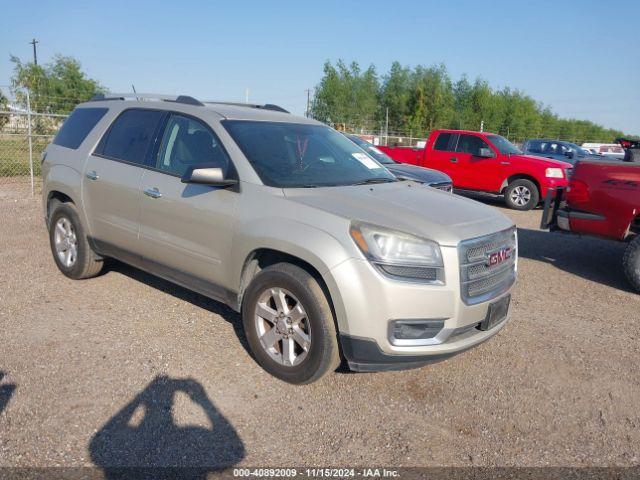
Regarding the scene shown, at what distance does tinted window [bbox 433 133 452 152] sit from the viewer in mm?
13648

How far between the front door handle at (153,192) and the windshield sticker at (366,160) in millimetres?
1687

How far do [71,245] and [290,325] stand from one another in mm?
3172

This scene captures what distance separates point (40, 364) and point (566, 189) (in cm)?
603

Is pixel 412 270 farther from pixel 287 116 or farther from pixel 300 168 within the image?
pixel 287 116

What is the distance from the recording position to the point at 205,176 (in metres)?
3.84

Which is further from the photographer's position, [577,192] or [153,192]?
[577,192]

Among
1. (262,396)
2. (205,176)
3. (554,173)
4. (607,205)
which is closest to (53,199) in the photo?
(205,176)

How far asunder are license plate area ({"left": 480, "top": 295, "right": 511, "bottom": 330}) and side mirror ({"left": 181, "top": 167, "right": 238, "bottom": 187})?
78.8 inches

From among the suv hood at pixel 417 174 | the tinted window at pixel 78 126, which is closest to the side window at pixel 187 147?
the tinted window at pixel 78 126

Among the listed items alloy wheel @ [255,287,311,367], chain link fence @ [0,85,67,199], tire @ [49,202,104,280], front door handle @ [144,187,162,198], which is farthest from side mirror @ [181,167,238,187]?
chain link fence @ [0,85,67,199]

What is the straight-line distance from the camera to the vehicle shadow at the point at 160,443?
2.85 metres

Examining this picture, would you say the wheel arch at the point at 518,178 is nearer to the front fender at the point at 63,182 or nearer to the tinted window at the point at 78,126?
the tinted window at the point at 78,126

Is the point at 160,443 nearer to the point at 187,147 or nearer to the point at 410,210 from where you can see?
the point at 410,210

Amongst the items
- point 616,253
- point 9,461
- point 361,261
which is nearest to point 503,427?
point 361,261
